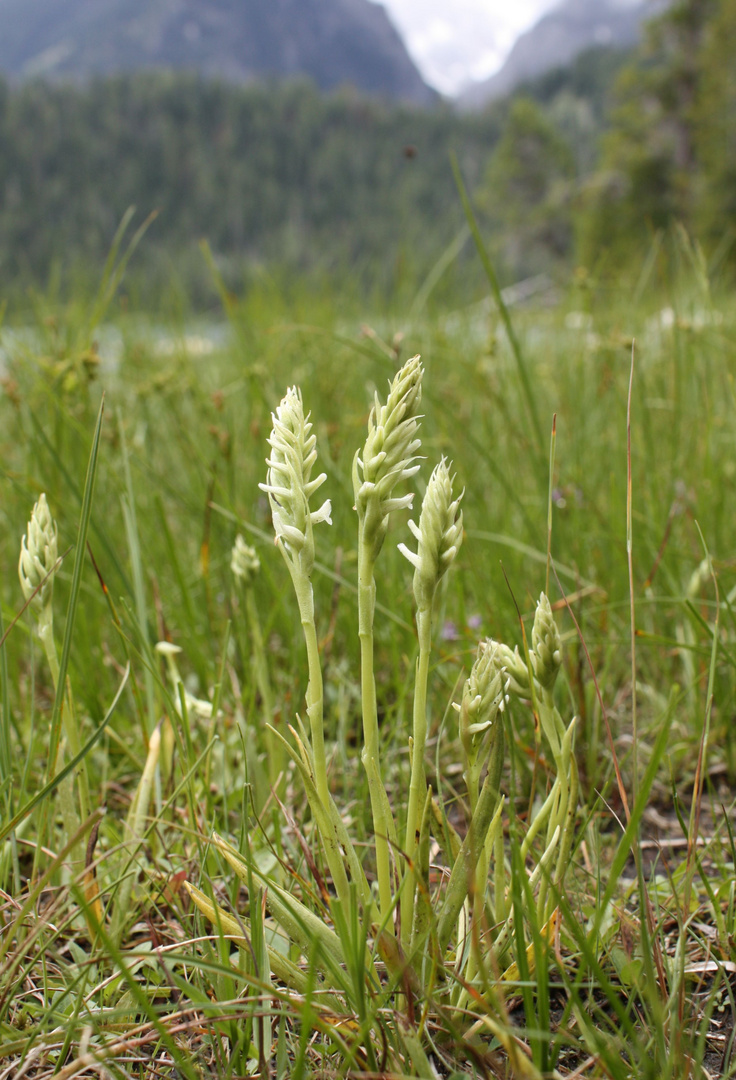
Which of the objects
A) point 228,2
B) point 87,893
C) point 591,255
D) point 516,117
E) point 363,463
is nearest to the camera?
point 363,463

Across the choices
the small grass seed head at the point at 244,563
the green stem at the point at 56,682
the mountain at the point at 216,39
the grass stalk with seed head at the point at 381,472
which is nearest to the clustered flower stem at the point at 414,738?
the grass stalk with seed head at the point at 381,472

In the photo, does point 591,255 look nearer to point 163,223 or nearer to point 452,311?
point 452,311

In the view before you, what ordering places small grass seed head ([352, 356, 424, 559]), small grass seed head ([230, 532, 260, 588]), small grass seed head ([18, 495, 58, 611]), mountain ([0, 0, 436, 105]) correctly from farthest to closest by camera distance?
mountain ([0, 0, 436, 105])
small grass seed head ([230, 532, 260, 588])
small grass seed head ([18, 495, 58, 611])
small grass seed head ([352, 356, 424, 559])

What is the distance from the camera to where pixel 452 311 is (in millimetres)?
4160

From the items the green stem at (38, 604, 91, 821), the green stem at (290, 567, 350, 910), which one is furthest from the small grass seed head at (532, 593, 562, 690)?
the green stem at (38, 604, 91, 821)

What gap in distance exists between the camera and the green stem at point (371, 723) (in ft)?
2.03

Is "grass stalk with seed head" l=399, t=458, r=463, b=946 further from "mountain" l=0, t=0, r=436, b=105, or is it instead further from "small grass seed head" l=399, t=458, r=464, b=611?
"mountain" l=0, t=0, r=436, b=105

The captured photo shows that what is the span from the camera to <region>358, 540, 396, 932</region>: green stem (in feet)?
2.03

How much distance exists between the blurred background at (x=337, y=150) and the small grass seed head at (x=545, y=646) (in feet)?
2.68

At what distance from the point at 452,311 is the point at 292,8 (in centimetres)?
19693

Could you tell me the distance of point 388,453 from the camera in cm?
60

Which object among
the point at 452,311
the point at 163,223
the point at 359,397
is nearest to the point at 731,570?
the point at 359,397

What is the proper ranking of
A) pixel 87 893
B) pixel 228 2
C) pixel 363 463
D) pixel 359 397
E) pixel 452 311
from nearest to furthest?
pixel 363 463 → pixel 87 893 → pixel 359 397 → pixel 452 311 → pixel 228 2

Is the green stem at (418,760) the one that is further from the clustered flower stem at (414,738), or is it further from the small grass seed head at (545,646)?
the small grass seed head at (545,646)
